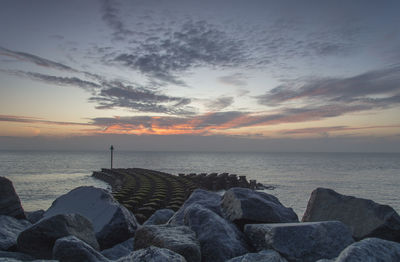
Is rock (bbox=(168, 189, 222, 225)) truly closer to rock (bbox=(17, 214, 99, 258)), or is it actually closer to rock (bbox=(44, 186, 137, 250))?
rock (bbox=(44, 186, 137, 250))

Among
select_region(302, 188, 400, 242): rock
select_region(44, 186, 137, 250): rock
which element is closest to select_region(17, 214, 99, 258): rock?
select_region(44, 186, 137, 250): rock

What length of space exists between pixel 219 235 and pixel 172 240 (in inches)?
37.2

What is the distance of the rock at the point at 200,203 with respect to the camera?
6.33 m

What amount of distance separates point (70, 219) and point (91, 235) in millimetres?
556

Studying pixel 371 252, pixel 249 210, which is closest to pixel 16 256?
pixel 249 210

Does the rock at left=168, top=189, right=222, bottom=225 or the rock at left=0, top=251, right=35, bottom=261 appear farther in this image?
the rock at left=168, top=189, right=222, bottom=225

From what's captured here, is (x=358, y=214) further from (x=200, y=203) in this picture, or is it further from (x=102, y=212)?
(x=102, y=212)

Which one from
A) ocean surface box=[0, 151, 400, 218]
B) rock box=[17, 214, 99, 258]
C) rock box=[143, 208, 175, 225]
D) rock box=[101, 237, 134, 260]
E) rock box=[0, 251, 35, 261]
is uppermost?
rock box=[17, 214, 99, 258]

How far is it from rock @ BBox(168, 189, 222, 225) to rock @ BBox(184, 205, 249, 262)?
0.80m

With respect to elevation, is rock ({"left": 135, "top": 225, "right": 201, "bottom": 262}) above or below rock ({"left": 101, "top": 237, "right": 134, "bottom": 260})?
above

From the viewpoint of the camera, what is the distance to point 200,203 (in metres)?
7.00

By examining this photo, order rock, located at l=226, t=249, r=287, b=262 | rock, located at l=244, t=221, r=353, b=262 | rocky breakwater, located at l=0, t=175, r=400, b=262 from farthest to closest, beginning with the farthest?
rock, located at l=244, t=221, r=353, b=262, rocky breakwater, located at l=0, t=175, r=400, b=262, rock, located at l=226, t=249, r=287, b=262

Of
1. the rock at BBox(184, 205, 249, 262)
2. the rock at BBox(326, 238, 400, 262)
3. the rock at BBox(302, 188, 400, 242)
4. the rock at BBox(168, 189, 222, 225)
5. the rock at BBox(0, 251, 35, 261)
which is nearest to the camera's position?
the rock at BBox(326, 238, 400, 262)

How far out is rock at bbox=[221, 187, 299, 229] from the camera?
5848mm
